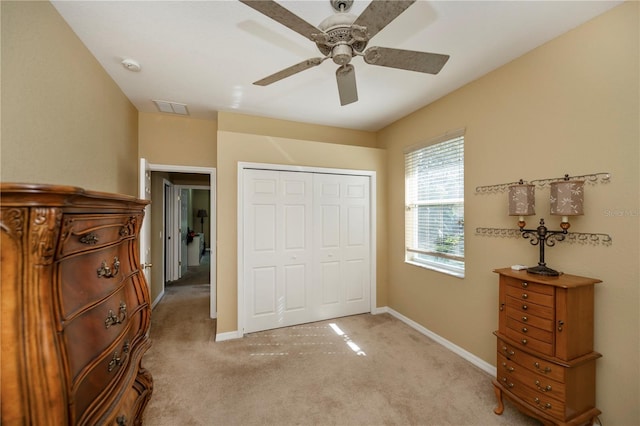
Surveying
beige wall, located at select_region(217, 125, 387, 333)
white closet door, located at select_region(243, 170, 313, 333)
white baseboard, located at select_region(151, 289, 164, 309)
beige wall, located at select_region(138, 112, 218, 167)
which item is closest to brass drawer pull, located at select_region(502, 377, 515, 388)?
white closet door, located at select_region(243, 170, 313, 333)

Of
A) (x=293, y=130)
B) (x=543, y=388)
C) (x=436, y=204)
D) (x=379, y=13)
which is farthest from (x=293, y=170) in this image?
(x=543, y=388)

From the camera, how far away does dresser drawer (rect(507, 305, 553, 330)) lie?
5.58ft

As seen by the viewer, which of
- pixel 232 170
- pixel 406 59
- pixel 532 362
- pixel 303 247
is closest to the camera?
pixel 406 59

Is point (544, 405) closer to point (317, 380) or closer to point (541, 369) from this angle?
point (541, 369)

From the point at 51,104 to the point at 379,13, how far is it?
200 cm

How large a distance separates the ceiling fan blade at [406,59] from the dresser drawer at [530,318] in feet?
5.45

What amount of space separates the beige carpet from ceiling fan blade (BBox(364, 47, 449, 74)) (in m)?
2.34

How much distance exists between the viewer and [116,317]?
3.68ft

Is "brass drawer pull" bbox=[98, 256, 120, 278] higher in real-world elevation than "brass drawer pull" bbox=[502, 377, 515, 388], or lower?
higher

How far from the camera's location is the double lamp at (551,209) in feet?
5.66

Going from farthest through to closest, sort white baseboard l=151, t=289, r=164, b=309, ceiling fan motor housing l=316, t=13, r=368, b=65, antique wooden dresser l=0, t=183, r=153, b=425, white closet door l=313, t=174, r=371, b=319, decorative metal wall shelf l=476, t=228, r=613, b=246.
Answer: white baseboard l=151, t=289, r=164, b=309, white closet door l=313, t=174, r=371, b=319, decorative metal wall shelf l=476, t=228, r=613, b=246, ceiling fan motor housing l=316, t=13, r=368, b=65, antique wooden dresser l=0, t=183, r=153, b=425

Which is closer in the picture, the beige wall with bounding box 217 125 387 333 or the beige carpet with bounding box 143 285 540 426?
the beige carpet with bounding box 143 285 540 426

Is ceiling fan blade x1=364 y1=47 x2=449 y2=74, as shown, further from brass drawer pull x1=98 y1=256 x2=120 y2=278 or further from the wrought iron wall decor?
brass drawer pull x1=98 y1=256 x2=120 y2=278

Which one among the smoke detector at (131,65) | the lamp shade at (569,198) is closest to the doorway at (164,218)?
the smoke detector at (131,65)
